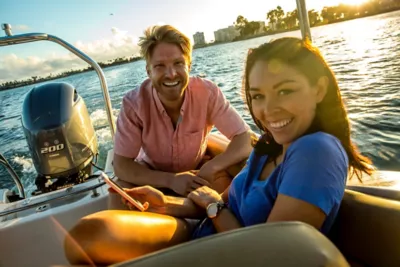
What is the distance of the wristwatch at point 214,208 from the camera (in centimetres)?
121

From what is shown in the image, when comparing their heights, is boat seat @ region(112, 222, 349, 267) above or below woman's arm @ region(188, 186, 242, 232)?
above

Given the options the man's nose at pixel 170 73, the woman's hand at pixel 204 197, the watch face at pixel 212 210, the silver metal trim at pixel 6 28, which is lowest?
the woman's hand at pixel 204 197

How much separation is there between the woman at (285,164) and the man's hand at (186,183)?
0.57 meters

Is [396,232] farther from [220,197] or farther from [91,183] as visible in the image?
[91,183]

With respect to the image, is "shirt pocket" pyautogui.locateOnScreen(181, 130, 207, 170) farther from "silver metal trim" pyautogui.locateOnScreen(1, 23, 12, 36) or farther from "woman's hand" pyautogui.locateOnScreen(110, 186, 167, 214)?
"silver metal trim" pyautogui.locateOnScreen(1, 23, 12, 36)

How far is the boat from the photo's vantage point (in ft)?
1.50

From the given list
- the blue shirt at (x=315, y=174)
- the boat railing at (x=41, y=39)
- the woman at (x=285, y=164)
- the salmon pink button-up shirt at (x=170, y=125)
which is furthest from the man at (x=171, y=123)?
the blue shirt at (x=315, y=174)

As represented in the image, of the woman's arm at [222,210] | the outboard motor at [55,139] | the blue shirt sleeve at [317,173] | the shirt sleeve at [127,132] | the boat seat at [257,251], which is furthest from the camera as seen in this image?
the outboard motor at [55,139]

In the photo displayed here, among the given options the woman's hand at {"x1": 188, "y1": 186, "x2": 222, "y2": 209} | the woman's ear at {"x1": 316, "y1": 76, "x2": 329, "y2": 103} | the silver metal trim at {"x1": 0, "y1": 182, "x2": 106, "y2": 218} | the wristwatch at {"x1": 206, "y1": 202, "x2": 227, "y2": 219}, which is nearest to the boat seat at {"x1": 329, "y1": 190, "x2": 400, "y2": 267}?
the woman's ear at {"x1": 316, "y1": 76, "x2": 329, "y2": 103}

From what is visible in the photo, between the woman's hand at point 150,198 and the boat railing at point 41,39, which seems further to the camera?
the boat railing at point 41,39

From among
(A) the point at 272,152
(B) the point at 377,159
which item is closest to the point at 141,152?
(A) the point at 272,152

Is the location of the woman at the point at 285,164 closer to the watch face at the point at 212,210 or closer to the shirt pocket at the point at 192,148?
the watch face at the point at 212,210

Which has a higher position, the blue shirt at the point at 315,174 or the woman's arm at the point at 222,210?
the blue shirt at the point at 315,174

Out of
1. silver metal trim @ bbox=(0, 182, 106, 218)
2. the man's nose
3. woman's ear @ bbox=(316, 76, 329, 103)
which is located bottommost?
silver metal trim @ bbox=(0, 182, 106, 218)
